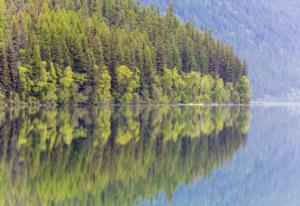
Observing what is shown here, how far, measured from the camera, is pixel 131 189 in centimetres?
2398

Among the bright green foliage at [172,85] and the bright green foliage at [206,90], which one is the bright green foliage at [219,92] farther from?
the bright green foliage at [172,85]

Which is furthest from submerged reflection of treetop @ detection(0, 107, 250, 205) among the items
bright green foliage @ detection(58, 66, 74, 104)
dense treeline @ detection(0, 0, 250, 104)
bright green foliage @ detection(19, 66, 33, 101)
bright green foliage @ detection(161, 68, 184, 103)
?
bright green foliage @ detection(161, 68, 184, 103)

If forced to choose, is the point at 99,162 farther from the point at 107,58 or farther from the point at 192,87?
the point at 192,87

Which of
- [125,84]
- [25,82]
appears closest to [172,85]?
[125,84]

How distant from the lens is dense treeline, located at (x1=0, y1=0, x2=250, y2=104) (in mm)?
101250

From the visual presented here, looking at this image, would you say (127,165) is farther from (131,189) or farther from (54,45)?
(54,45)

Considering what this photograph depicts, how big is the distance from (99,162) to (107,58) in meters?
89.8

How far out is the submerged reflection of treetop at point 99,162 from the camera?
885 inches

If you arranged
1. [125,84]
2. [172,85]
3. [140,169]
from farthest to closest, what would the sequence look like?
[172,85], [125,84], [140,169]

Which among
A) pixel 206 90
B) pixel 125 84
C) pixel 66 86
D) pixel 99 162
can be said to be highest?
Result: pixel 125 84

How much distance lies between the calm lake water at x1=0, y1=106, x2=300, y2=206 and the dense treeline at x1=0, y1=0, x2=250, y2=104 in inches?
2190

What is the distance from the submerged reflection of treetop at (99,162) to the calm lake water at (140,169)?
0.03m

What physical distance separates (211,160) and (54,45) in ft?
256

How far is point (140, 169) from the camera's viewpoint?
2878cm
